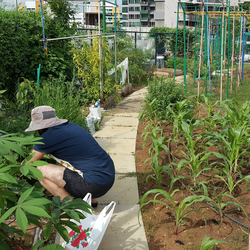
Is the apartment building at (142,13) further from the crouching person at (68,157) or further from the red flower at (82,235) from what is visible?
the red flower at (82,235)

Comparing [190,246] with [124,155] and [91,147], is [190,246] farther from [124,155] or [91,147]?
[124,155]

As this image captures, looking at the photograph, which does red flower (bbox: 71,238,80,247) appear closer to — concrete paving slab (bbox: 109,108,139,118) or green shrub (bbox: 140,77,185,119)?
green shrub (bbox: 140,77,185,119)

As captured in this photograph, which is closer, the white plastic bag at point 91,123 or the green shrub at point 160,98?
the white plastic bag at point 91,123

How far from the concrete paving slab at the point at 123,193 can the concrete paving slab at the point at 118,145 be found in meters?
0.93

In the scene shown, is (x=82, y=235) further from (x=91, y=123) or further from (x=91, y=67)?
(x=91, y=67)

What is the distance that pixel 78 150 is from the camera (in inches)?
115

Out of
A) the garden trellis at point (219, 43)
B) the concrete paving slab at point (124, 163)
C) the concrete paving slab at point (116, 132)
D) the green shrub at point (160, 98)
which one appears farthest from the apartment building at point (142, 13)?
the concrete paving slab at point (124, 163)

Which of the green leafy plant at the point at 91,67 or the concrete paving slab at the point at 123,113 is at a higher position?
the green leafy plant at the point at 91,67

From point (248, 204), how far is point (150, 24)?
247ft

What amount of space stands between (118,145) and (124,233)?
2393 mm

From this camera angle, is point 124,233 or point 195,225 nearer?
point 124,233

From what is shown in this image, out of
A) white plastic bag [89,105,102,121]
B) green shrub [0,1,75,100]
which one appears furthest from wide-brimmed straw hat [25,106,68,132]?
white plastic bag [89,105,102,121]

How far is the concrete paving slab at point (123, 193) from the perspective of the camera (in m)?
3.42

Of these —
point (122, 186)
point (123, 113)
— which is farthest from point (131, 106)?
point (122, 186)
